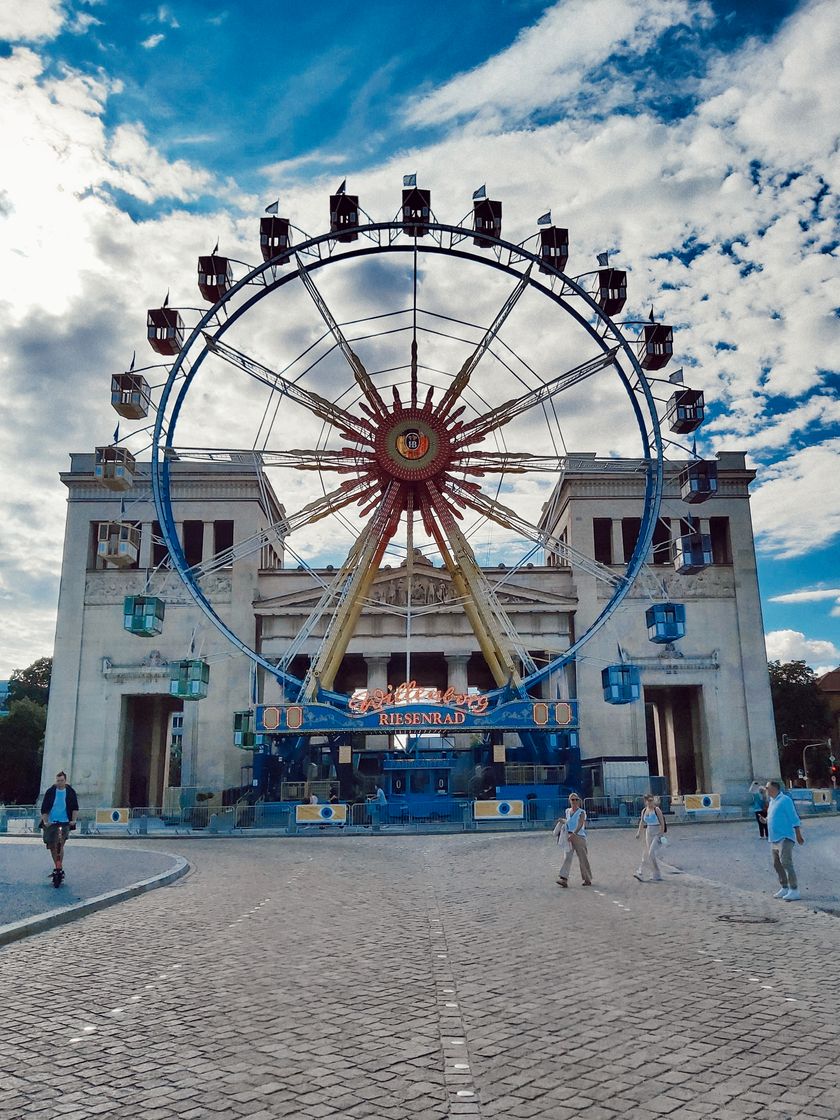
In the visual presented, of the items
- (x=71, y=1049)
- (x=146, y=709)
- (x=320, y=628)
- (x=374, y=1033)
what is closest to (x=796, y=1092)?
(x=374, y=1033)

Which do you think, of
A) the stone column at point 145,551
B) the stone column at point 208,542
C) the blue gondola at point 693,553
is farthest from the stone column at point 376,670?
the blue gondola at point 693,553

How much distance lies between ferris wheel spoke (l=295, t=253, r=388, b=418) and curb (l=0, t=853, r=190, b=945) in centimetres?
2413

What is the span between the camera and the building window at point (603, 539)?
60844 millimetres

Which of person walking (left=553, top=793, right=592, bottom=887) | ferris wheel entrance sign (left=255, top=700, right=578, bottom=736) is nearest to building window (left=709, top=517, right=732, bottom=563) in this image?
ferris wheel entrance sign (left=255, top=700, right=578, bottom=736)

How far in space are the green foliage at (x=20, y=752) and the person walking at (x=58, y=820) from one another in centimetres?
5413

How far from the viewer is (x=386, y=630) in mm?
56531

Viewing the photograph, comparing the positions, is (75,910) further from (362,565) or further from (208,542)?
(208,542)

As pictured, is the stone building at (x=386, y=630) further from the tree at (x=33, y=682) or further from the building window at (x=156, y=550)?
the tree at (x=33, y=682)

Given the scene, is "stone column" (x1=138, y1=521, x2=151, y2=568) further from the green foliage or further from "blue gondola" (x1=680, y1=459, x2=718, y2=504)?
"blue gondola" (x1=680, y1=459, x2=718, y2=504)

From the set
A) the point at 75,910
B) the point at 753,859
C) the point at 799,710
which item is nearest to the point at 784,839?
the point at 753,859

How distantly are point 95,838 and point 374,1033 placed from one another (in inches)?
1177

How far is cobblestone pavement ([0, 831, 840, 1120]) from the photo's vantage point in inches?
231

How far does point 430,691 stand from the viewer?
4469 centimetres

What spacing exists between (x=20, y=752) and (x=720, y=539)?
165 ft
